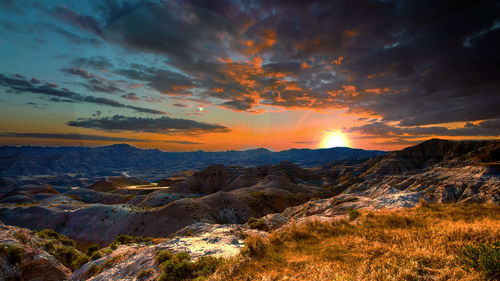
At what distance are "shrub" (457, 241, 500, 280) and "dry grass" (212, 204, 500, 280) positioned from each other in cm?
22

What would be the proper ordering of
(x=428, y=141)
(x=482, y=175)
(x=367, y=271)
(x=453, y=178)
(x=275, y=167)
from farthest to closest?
(x=275, y=167), (x=428, y=141), (x=453, y=178), (x=482, y=175), (x=367, y=271)

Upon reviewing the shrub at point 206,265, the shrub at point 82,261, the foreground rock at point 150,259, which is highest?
the shrub at point 206,265

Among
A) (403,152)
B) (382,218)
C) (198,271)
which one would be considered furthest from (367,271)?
(403,152)

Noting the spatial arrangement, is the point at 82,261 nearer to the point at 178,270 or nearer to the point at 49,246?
the point at 49,246

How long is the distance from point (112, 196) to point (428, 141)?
838 ft

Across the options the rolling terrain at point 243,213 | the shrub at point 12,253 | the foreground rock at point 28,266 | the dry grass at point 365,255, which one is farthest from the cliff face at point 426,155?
the shrub at point 12,253

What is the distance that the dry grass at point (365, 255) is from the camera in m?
5.33

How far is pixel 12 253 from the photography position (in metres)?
14.5

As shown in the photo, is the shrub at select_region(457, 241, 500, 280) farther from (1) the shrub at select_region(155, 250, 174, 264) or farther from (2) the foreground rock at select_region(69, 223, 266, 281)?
(1) the shrub at select_region(155, 250, 174, 264)

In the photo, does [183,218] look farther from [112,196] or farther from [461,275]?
[112,196]

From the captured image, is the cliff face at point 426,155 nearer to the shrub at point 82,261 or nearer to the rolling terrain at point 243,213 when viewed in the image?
the rolling terrain at point 243,213

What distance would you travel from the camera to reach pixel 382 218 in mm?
11789

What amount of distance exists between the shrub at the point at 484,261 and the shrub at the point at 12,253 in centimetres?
2561

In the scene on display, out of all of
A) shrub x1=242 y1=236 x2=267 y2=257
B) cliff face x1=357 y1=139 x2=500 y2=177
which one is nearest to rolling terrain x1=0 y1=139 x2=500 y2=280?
shrub x1=242 y1=236 x2=267 y2=257
